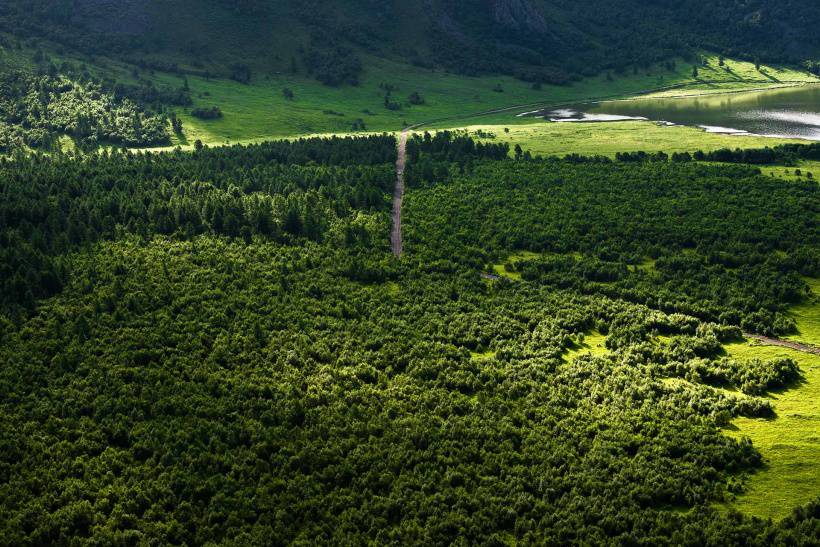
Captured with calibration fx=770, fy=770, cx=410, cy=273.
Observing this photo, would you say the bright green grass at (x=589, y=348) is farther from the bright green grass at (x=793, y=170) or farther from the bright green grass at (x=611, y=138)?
the bright green grass at (x=611, y=138)

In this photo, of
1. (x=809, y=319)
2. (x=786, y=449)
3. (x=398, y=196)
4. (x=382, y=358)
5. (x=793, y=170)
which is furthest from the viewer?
(x=793, y=170)

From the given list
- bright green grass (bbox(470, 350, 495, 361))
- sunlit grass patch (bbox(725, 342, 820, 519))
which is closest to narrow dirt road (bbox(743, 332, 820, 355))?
sunlit grass patch (bbox(725, 342, 820, 519))

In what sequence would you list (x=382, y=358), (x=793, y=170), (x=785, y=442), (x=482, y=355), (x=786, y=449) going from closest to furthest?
(x=786, y=449)
(x=785, y=442)
(x=382, y=358)
(x=482, y=355)
(x=793, y=170)

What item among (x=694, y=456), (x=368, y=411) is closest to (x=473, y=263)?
(x=368, y=411)

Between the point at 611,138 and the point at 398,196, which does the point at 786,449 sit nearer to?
the point at 398,196

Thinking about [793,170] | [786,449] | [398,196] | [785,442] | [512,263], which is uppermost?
[793,170]

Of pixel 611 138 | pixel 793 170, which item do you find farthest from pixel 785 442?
pixel 611 138

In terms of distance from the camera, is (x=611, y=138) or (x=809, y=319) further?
(x=611, y=138)
